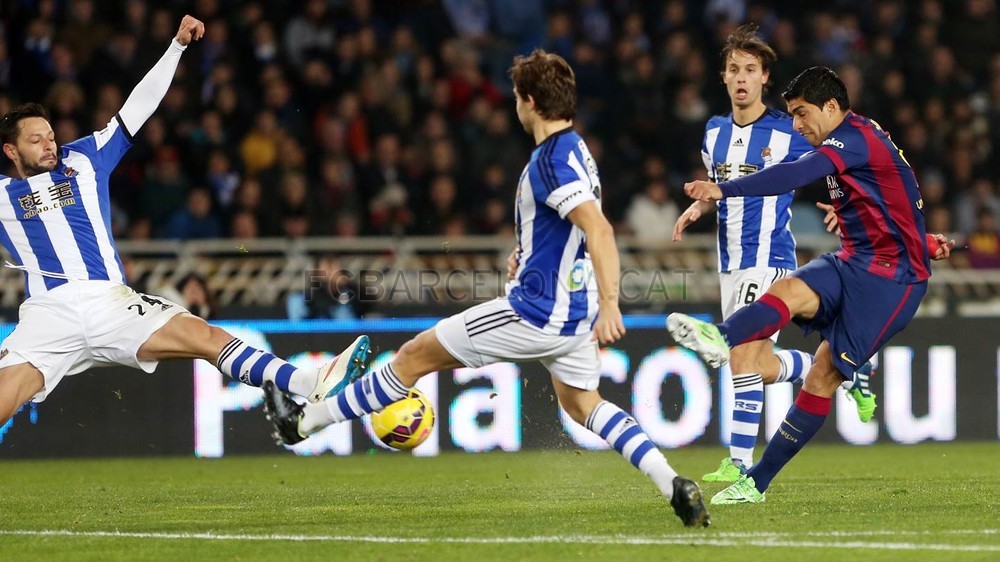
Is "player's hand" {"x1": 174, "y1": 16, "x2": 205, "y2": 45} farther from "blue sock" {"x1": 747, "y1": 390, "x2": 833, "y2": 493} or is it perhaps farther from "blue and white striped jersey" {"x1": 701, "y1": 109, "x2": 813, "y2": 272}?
"blue sock" {"x1": 747, "y1": 390, "x2": 833, "y2": 493}

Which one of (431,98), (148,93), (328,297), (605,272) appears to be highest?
(431,98)

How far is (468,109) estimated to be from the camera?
1494cm

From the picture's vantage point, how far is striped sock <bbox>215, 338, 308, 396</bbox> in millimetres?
7367

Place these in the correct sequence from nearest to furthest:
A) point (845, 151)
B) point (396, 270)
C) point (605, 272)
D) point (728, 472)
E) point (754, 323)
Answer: point (605, 272), point (754, 323), point (845, 151), point (728, 472), point (396, 270)

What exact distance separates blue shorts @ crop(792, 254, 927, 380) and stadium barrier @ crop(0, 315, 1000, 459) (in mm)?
4427

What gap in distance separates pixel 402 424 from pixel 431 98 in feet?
27.4

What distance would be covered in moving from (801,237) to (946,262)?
1.63 m

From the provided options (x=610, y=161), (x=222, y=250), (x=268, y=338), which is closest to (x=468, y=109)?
(x=610, y=161)

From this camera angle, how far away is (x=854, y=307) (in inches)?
271

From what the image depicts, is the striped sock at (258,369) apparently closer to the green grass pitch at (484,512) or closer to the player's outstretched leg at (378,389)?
the player's outstretched leg at (378,389)

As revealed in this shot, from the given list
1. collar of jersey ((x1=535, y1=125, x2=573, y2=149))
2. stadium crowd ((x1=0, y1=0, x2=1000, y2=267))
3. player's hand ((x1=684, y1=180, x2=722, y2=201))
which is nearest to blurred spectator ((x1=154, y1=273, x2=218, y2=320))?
stadium crowd ((x1=0, y1=0, x2=1000, y2=267))

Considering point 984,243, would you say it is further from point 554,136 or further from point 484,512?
point 554,136

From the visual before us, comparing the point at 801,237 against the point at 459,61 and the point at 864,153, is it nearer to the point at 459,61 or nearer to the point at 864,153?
the point at 459,61

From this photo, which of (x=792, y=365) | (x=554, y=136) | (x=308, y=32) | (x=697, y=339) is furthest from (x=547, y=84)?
(x=308, y=32)
